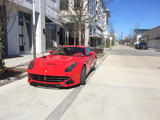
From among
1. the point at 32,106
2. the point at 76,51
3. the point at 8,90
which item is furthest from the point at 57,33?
the point at 32,106

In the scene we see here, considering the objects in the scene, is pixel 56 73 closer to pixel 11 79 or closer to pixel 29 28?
pixel 11 79

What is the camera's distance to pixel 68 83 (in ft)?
13.1

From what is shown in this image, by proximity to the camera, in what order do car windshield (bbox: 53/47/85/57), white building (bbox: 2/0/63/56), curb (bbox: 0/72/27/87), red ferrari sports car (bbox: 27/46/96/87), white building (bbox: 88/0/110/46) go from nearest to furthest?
1. red ferrari sports car (bbox: 27/46/96/87)
2. curb (bbox: 0/72/27/87)
3. car windshield (bbox: 53/47/85/57)
4. white building (bbox: 2/0/63/56)
5. white building (bbox: 88/0/110/46)

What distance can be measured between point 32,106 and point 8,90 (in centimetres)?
152

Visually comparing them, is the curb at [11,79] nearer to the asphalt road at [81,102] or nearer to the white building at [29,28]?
the asphalt road at [81,102]

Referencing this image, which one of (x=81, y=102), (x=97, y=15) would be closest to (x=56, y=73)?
(x=81, y=102)

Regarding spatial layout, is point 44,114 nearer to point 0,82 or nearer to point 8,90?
point 8,90

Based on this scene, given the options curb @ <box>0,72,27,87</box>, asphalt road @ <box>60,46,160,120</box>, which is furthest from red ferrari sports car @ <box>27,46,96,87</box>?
curb @ <box>0,72,27,87</box>

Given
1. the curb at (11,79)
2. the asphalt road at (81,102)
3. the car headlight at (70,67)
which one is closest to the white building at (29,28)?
the curb at (11,79)

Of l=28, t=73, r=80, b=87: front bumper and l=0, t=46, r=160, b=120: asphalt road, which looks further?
l=28, t=73, r=80, b=87: front bumper

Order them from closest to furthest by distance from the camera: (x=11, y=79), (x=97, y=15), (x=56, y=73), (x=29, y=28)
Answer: (x=56, y=73) < (x=11, y=79) < (x=97, y=15) < (x=29, y=28)

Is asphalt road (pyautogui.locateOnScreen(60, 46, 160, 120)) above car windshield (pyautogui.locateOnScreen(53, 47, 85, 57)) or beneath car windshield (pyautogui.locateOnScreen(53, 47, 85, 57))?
beneath

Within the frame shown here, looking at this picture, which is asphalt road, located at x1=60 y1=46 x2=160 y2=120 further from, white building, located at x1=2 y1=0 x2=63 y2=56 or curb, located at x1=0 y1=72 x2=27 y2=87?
white building, located at x1=2 y1=0 x2=63 y2=56

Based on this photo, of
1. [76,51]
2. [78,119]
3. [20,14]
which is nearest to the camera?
[78,119]
